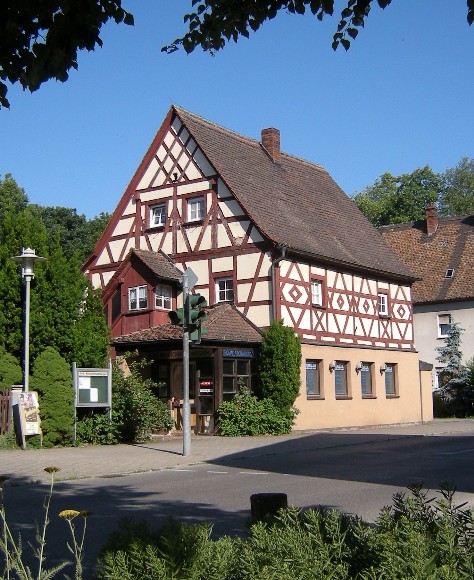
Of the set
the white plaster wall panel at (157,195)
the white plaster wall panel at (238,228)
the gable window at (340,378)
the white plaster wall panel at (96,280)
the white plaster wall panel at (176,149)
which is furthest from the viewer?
the white plaster wall panel at (96,280)

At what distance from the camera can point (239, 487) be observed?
12672 mm

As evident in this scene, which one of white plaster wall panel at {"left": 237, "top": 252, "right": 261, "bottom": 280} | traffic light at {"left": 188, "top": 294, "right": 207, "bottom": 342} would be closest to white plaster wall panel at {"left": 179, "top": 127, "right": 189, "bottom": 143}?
white plaster wall panel at {"left": 237, "top": 252, "right": 261, "bottom": 280}

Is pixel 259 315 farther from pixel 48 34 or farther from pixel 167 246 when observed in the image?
pixel 48 34

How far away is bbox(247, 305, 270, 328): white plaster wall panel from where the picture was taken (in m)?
27.1

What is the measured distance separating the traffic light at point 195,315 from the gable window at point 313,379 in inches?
409

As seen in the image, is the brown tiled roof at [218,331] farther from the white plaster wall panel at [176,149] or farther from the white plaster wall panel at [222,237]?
the white plaster wall panel at [176,149]

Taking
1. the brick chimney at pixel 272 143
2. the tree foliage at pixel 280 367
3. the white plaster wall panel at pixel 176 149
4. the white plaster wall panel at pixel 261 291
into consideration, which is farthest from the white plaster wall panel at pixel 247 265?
the brick chimney at pixel 272 143

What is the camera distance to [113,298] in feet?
96.9

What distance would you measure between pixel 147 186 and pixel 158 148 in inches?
58.8

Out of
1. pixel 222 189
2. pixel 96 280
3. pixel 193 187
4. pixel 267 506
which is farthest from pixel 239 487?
pixel 96 280

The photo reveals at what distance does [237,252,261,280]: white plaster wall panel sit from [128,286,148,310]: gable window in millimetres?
3377

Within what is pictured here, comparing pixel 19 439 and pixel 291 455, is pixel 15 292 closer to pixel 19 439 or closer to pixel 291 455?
pixel 19 439

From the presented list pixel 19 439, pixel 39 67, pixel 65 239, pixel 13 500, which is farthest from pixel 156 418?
pixel 65 239

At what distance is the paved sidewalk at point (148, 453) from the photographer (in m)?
15.3
